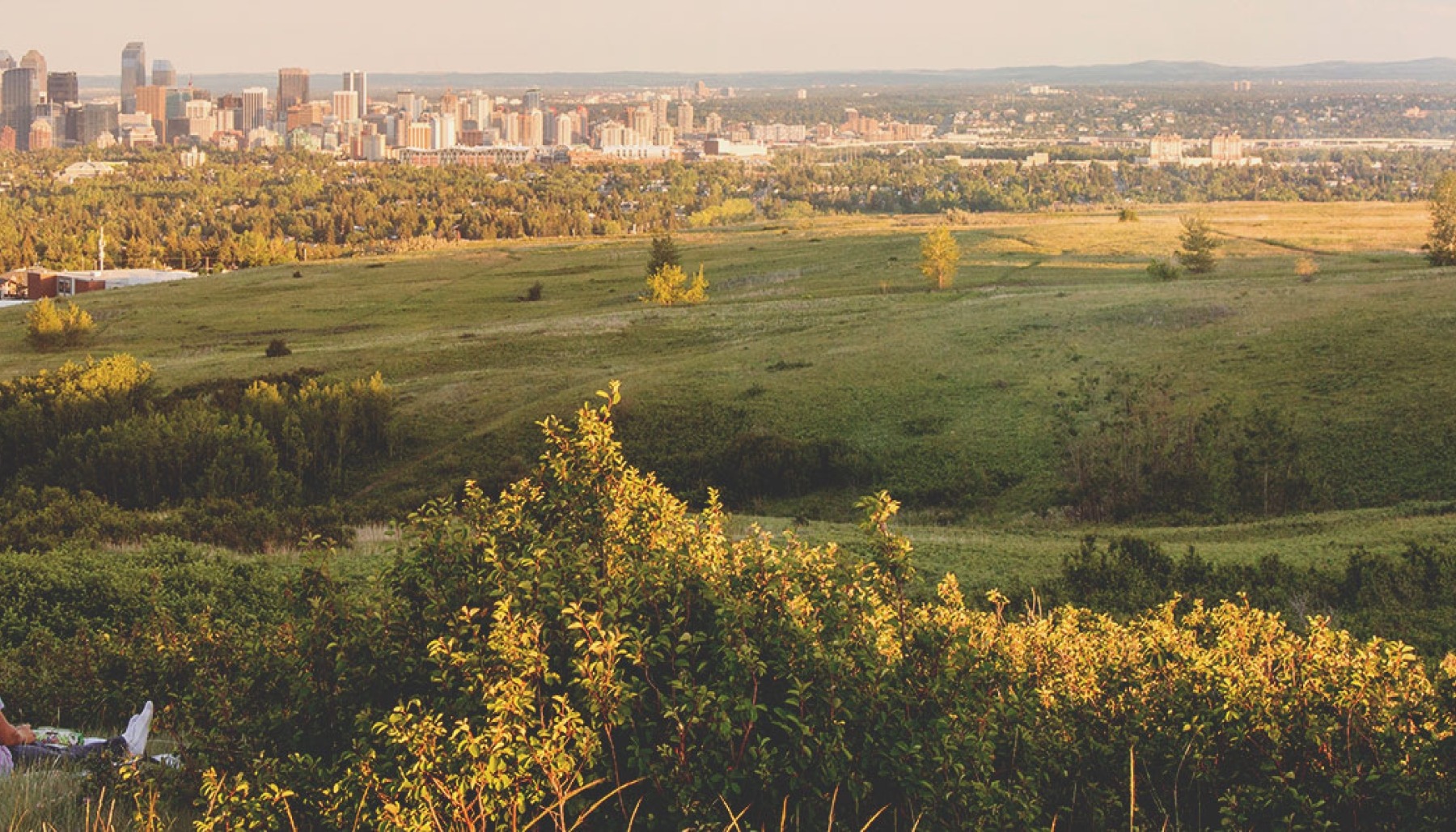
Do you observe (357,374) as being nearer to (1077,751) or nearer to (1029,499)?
(1029,499)

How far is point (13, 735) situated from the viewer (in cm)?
895

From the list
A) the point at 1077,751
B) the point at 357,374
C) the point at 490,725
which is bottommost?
the point at 357,374

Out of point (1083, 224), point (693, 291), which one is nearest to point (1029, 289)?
point (693, 291)

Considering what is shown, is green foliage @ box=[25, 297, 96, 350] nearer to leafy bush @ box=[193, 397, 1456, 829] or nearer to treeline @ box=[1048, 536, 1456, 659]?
treeline @ box=[1048, 536, 1456, 659]

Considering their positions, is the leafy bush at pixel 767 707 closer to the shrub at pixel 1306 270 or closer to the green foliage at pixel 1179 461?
the green foliage at pixel 1179 461

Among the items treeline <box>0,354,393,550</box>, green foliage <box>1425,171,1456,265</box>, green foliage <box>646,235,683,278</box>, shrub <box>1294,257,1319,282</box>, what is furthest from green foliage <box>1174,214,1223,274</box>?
treeline <box>0,354,393,550</box>

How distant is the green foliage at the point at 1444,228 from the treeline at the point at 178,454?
44946 mm

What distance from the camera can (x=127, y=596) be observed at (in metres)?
16.1

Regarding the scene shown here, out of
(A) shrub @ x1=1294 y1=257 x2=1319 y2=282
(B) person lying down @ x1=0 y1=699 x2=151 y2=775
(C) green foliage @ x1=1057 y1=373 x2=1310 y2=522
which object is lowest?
(C) green foliage @ x1=1057 y1=373 x2=1310 y2=522

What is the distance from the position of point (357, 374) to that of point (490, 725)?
149 ft

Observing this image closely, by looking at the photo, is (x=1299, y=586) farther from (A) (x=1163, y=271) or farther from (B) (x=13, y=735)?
(A) (x=1163, y=271)

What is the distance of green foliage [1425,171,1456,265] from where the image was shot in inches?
2295

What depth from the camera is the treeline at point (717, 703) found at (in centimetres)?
650

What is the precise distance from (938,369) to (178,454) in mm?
21530
